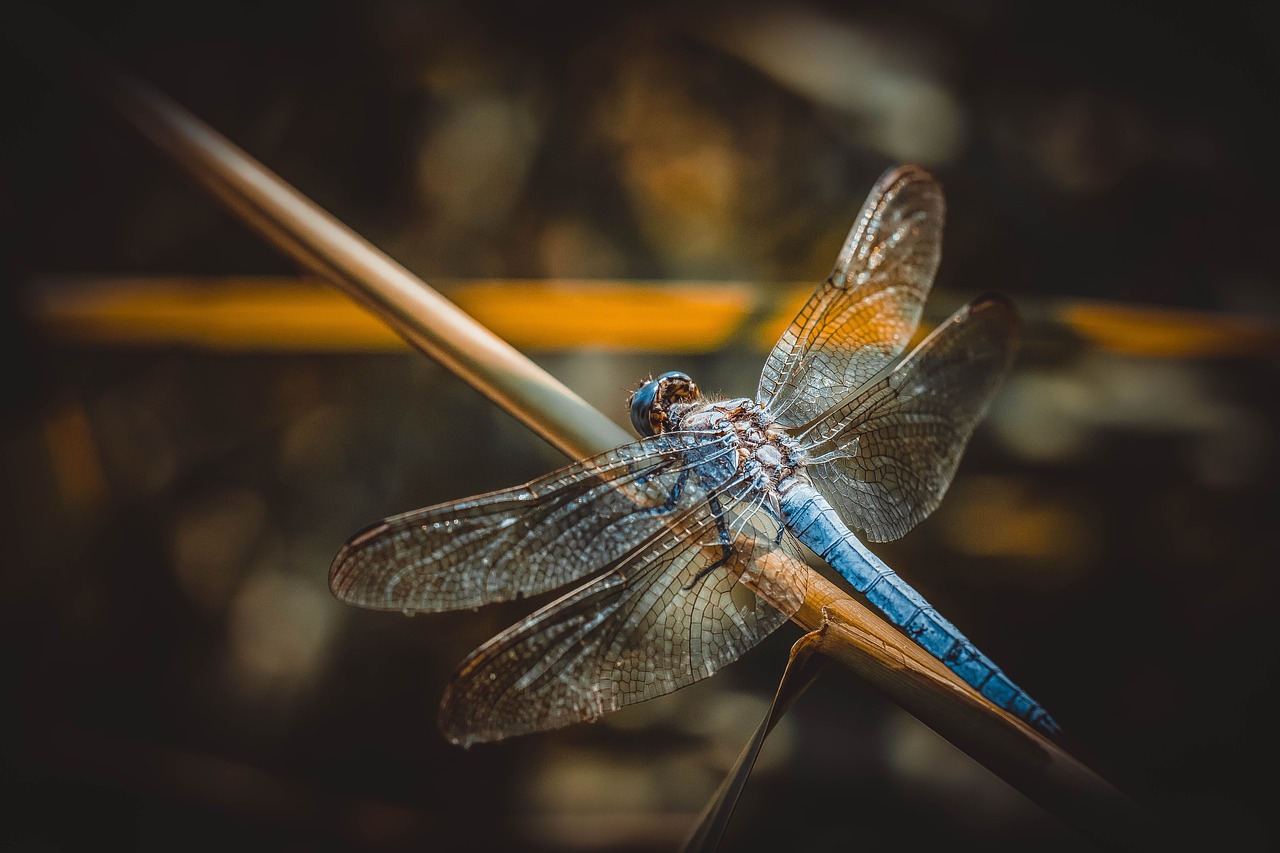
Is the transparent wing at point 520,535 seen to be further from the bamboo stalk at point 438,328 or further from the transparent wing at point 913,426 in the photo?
the transparent wing at point 913,426

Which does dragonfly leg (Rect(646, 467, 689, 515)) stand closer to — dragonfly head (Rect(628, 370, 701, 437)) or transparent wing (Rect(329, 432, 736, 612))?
transparent wing (Rect(329, 432, 736, 612))

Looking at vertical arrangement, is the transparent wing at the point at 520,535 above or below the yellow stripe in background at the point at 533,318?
below

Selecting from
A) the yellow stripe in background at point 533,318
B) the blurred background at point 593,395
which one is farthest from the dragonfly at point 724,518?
the blurred background at point 593,395

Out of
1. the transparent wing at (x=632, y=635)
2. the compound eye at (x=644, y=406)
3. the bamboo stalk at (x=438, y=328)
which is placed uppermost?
the compound eye at (x=644, y=406)

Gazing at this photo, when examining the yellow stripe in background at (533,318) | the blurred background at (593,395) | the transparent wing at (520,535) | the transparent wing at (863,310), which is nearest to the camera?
the transparent wing at (520,535)

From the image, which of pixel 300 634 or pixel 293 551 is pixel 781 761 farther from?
pixel 293 551

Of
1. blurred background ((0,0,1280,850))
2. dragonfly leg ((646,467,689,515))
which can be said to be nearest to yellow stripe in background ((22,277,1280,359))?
blurred background ((0,0,1280,850))

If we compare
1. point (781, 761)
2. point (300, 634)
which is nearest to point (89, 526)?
point (300, 634)
